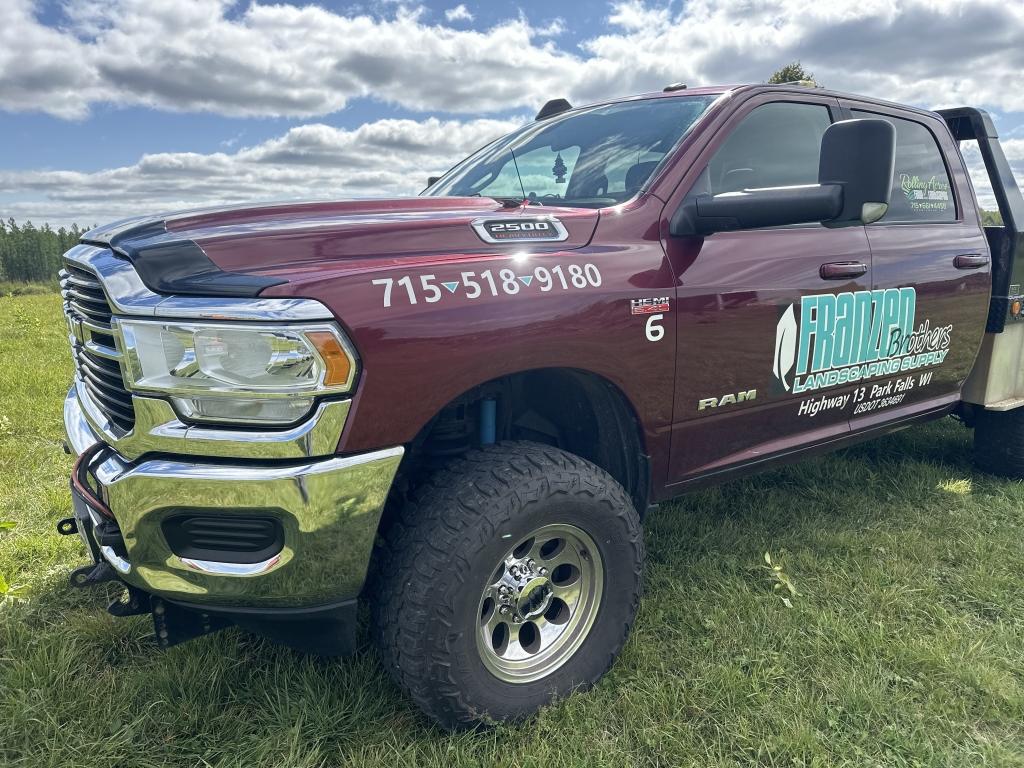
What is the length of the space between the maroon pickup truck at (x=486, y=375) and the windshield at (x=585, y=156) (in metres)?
0.02

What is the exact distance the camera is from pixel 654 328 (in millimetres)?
2176

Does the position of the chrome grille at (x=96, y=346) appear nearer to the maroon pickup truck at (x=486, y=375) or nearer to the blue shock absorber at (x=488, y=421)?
the maroon pickup truck at (x=486, y=375)

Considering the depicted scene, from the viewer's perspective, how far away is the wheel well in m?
2.09

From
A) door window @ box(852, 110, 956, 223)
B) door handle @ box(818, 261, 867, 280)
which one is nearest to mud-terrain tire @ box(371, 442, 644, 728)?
door handle @ box(818, 261, 867, 280)

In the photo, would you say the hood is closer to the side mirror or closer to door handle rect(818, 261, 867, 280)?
the side mirror

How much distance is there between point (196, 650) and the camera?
231cm

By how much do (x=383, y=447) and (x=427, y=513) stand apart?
27cm


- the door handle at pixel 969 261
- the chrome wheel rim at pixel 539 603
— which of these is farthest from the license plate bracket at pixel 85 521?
the door handle at pixel 969 261

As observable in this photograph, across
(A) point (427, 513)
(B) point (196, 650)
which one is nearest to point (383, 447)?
(A) point (427, 513)

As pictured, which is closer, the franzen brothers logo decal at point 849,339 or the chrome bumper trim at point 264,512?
the chrome bumper trim at point 264,512

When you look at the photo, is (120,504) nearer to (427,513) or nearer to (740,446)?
(427,513)

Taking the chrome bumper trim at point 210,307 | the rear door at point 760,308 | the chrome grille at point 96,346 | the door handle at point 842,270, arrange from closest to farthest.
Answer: the chrome bumper trim at point 210,307 < the chrome grille at point 96,346 < the rear door at point 760,308 < the door handle at point 842,270

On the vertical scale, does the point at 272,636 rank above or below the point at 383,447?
below

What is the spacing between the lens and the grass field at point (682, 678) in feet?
6.39
